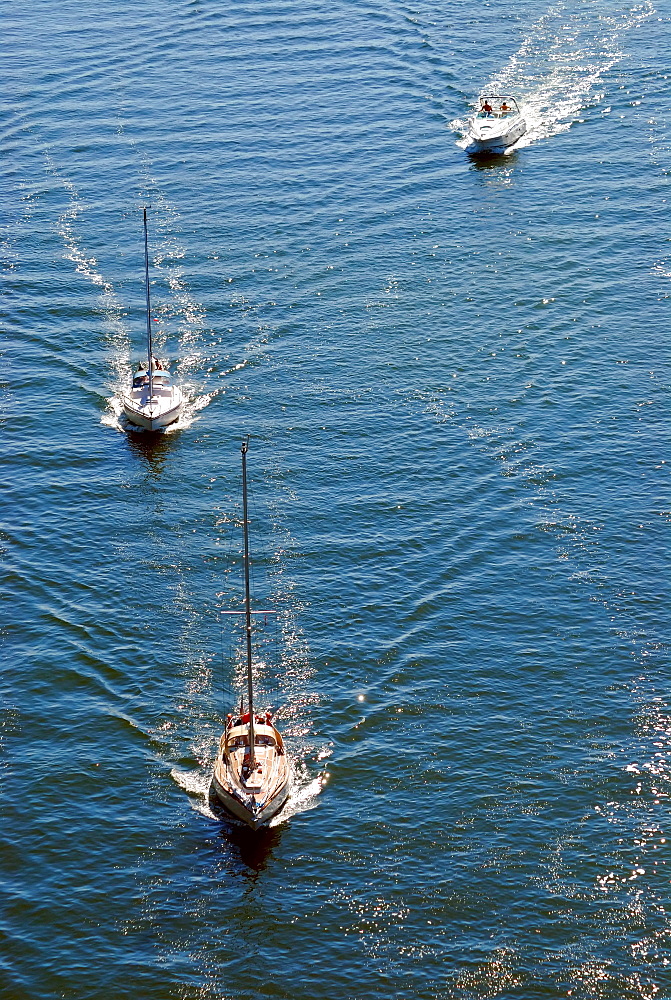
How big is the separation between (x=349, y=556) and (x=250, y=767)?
28597 mm

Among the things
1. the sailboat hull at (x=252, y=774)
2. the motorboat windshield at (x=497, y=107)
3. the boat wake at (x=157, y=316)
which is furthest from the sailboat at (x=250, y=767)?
the motorboat windshield at (x=497, y=107)

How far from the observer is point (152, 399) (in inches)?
5354

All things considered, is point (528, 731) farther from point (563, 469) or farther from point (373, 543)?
point (563, 469)

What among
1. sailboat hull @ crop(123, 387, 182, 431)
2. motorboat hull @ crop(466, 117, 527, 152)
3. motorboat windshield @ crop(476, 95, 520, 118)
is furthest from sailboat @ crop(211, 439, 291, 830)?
motorboat windshield @ crop(476, 95, 520, 118)

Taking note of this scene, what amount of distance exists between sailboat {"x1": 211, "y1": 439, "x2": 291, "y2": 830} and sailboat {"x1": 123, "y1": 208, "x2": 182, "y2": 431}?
41.3 m

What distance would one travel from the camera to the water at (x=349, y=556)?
86688 millimetres

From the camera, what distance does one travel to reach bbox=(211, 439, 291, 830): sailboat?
298 ft

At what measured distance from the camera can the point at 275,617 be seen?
11181 cm

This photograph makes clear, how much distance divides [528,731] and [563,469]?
111 ft

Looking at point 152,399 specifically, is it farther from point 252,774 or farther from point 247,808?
point 247,808

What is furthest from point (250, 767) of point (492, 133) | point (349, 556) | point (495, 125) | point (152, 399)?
point (495, 125)

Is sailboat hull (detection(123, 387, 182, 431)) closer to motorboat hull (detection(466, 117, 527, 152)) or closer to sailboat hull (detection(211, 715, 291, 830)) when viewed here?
sailboat hull (detection(211, 715, 291, 830))

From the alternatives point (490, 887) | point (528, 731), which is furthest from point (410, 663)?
point (490, 887)

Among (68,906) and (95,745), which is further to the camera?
(95,745)
